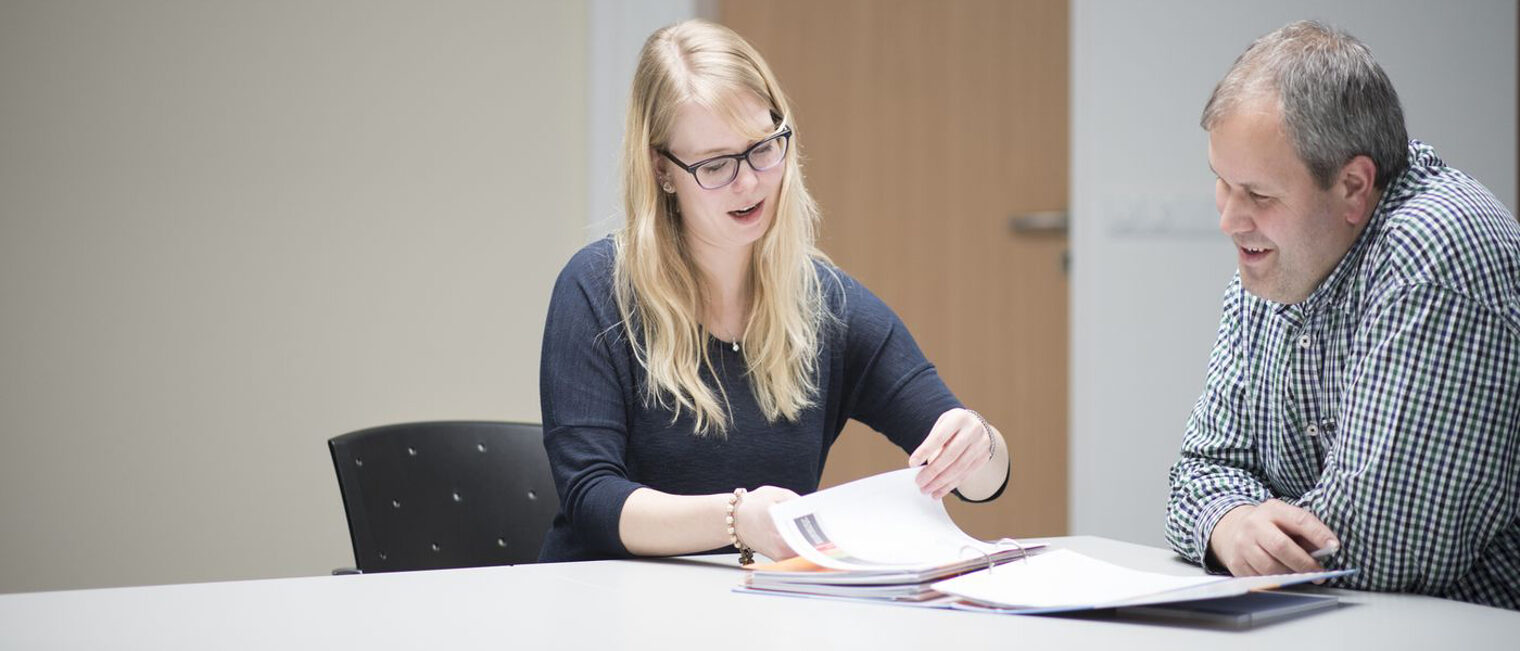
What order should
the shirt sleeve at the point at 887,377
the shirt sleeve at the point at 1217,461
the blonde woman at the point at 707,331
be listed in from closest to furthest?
the shirt sleeve at the point at 1217,461, the blonde woman at the point at 707,331, the shirt sleeve at the point at 887,377

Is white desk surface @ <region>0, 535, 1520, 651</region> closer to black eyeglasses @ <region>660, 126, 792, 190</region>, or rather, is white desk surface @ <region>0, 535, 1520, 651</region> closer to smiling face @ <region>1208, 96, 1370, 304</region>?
smiling face @ <region>1208, 96, 1370, 304</region>

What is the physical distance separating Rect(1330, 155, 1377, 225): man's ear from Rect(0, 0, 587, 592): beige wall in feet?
6.61

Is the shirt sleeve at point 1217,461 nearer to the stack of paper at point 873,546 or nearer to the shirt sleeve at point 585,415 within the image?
the stack of paper at point 873,546

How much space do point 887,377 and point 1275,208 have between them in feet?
2.07

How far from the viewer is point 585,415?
5.35 feet

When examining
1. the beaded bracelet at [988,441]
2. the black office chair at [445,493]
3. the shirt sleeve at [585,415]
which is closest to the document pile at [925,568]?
the beaded bracelet at [988,441]

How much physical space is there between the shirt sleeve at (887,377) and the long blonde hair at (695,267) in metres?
0.06

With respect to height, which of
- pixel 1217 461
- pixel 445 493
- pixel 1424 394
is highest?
pixel 1424 394

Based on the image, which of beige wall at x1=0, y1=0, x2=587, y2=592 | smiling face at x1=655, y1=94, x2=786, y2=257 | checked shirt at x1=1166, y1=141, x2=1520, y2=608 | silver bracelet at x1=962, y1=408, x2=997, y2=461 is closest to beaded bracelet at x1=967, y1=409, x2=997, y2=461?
silver bracelet at x1=962, y1=408, x2=997, y2=461

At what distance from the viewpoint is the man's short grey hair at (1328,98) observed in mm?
1310

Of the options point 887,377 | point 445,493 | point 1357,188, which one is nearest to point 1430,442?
point 1357,188

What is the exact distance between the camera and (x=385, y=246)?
115 inches

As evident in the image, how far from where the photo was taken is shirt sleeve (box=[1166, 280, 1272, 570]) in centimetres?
141

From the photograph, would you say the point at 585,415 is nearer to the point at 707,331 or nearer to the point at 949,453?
the point at 707,331
